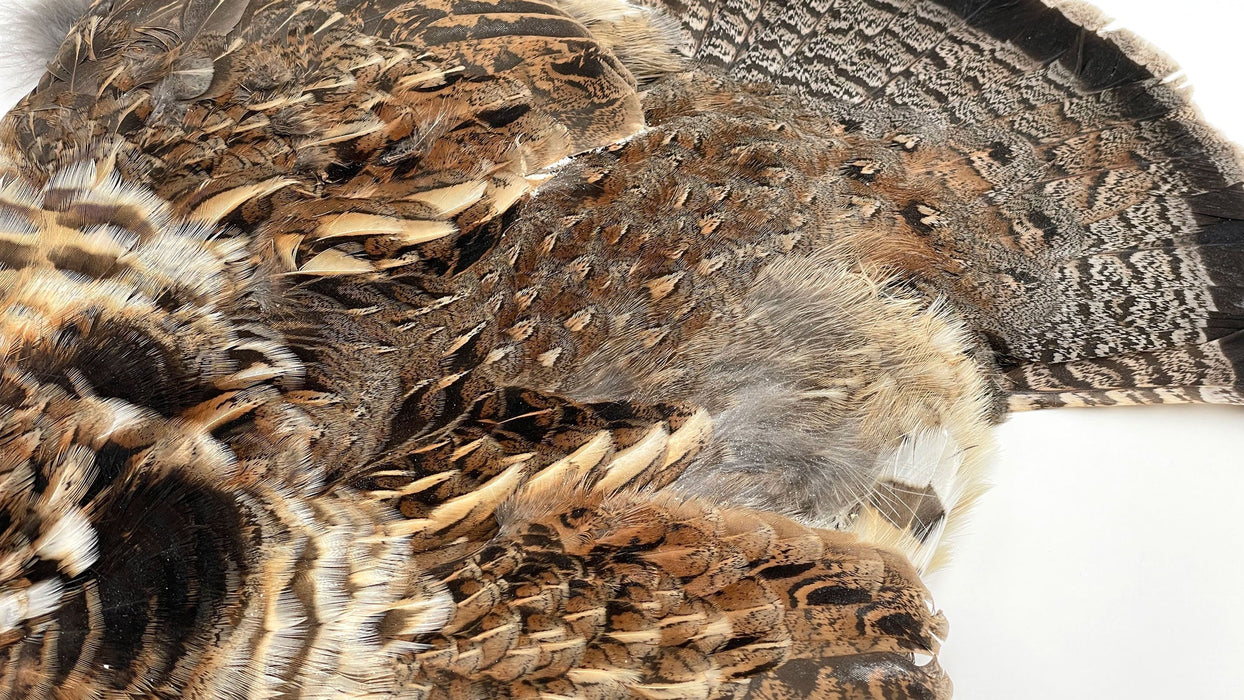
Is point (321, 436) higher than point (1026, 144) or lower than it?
lower

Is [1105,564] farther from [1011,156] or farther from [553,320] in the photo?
[553,320]

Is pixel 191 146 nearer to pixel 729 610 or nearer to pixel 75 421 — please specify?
pixel 75 421

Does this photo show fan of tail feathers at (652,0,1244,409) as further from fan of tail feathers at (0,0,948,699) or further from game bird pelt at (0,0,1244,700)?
fan of tail feathers at (0,0,948,699)

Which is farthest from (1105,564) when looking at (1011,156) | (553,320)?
(553,320)

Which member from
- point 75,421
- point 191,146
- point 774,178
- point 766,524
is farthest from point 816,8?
point 75,421

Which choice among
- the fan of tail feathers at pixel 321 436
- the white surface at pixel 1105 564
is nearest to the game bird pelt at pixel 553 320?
the fan of tail feathers at pixel 321 436

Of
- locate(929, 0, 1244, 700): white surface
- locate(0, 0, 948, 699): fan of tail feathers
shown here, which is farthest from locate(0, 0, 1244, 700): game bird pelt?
locate(929, 0, 1244, 700): white surface

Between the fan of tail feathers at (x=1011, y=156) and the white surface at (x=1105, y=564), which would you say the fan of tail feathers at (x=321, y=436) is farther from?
the white surface at (x=1105, y=564)
